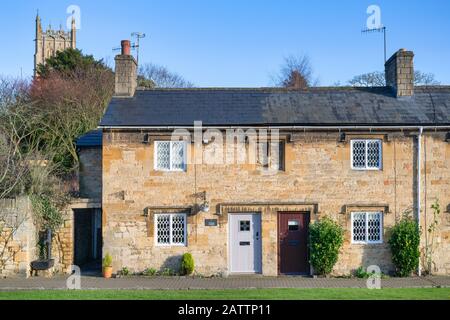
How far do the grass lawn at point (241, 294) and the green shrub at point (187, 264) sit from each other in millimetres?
2975

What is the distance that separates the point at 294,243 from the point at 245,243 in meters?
1.78

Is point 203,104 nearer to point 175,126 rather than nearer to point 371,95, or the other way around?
point 175,126

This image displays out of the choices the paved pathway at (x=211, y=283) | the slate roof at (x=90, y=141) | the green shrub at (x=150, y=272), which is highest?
the slate roof at (x=90, y=141)

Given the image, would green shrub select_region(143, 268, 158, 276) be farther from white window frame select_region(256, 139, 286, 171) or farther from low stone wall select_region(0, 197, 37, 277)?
white window frame select_region(256, 139, 286, 171)

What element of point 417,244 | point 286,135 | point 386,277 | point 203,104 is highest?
point 203,104

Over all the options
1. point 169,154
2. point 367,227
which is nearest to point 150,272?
point 169,154

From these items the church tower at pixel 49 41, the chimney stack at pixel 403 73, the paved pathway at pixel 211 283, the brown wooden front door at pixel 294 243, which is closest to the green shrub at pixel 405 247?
the paved pathway at pixel 211 283

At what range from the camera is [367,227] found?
19.4 meters

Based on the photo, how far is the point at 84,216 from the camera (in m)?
23.0

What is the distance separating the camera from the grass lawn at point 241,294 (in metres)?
14.3

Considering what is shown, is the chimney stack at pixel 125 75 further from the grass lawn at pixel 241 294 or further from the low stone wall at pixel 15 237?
the grass lawn at pixel 241 294

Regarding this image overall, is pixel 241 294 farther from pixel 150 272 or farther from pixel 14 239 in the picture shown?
pixel 14 239

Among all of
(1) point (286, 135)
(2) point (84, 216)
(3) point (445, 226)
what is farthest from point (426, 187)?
(2) point (84, 216)
